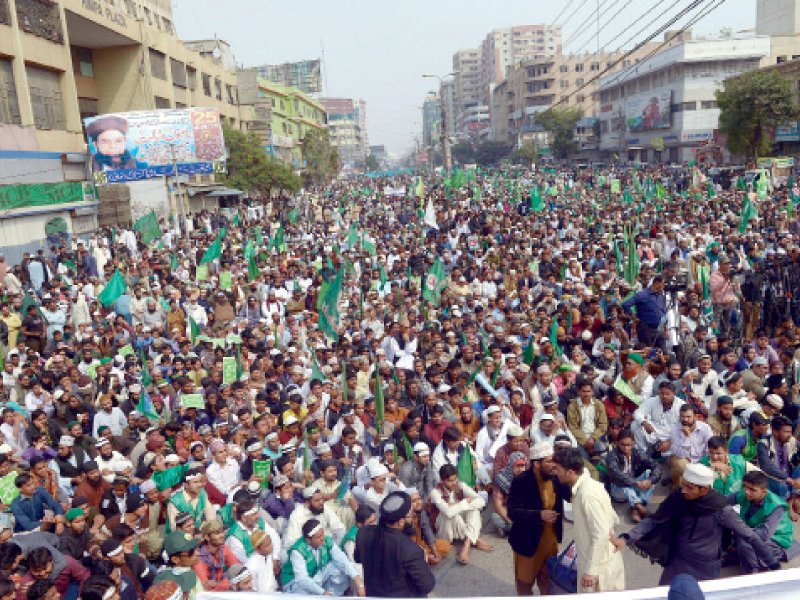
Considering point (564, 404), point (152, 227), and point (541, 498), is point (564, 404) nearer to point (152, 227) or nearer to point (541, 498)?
point (541, 498)

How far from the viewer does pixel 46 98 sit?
25062mm

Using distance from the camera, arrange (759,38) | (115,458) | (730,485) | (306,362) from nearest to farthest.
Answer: (730,485), (115,458), (306,362), (759,38)

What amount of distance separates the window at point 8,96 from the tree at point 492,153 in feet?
269

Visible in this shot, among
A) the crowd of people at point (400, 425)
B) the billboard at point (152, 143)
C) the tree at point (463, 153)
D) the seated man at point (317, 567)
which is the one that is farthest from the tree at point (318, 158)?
the seated man at point (317, 567)

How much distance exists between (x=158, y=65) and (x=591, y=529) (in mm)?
36535

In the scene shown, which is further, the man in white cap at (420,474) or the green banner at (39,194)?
the green banner at (39,194)

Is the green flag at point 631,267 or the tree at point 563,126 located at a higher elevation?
the tree at point 563,126

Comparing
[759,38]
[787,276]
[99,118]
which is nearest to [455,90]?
[759,38]

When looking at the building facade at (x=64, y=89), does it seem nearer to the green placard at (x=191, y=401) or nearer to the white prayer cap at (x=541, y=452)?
the green placard at (x=191, y=401)

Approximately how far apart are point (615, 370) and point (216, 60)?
47.2 m

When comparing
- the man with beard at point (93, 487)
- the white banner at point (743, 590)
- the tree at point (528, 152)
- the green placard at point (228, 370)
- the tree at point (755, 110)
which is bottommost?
the man with beard at point (93, 487)

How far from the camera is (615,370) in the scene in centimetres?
852

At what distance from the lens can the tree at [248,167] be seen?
36500 mm

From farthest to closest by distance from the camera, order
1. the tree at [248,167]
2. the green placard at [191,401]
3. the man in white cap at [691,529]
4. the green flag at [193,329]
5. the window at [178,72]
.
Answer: the window at [178,72] < the tree at [248,167] < the green flag at [193,329] < the green placard at [191,401] < the man in white cap at [691,529]
